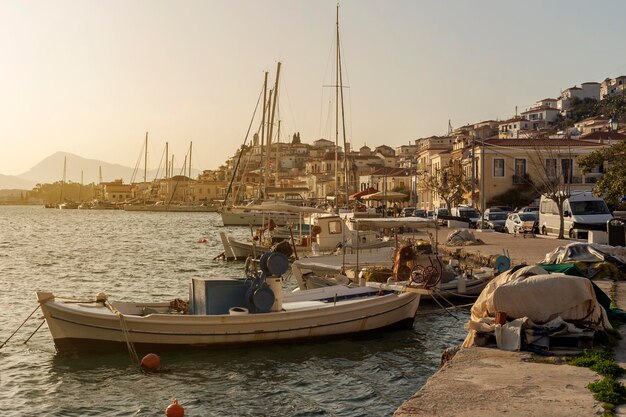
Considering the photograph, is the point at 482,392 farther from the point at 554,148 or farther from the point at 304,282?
the point at 554,148

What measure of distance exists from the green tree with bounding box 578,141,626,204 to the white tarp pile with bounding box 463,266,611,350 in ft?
65.7

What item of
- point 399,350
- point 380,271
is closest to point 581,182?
point 380,271

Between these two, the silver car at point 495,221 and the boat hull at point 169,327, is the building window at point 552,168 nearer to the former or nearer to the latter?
the silver car at point 495,221

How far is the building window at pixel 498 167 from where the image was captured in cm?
7162

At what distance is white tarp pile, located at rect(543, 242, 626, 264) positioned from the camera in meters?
24.5

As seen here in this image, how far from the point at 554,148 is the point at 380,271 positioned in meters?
46.4

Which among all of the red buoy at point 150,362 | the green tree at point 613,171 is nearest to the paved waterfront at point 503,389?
the red buoy at point 150,362

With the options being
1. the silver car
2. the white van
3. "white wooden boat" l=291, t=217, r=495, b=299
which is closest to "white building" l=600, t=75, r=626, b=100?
the silver car

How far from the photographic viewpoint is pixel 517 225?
157 ft

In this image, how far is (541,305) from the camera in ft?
43.9

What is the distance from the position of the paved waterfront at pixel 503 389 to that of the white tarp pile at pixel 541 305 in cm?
62

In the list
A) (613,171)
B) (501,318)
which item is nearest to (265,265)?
(501,318)

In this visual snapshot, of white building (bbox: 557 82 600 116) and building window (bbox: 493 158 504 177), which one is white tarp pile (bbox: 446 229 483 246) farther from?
white building (bbox: 557 82 600 116)

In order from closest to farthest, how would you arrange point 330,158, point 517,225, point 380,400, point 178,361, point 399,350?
point 380,400 → point 178,361 → point 399,350 → point 517,225 → point 330,158
